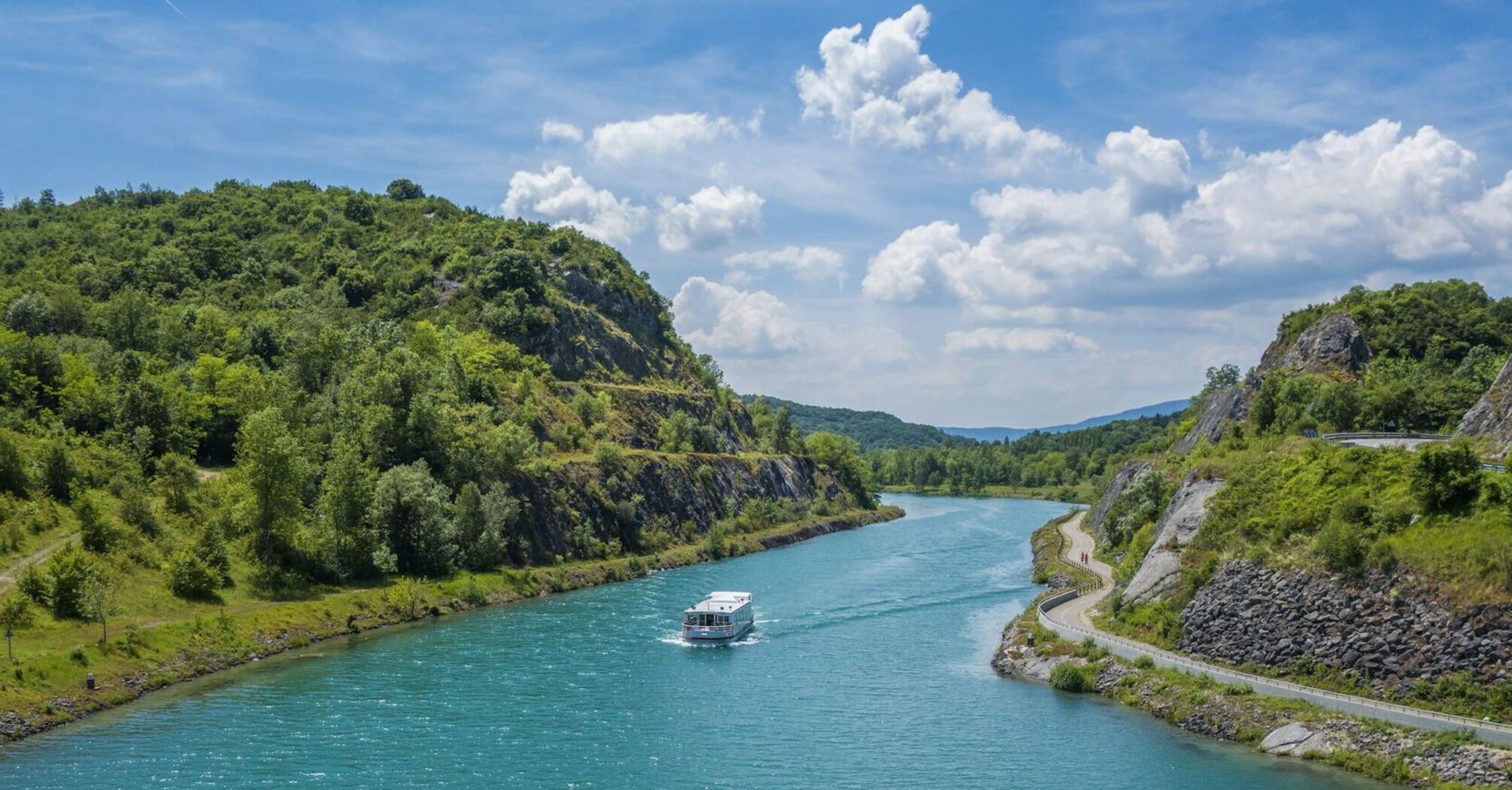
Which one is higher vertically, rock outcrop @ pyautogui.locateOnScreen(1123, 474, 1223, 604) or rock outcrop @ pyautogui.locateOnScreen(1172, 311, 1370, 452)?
rock outcrop @ pyautogui.locateOnScreen(1172, 311, 1370, 452)

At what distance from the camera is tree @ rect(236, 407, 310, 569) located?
84.8 meters

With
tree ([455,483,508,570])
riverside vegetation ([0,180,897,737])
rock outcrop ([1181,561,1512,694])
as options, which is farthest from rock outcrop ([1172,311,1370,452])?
tree ([455,483,508,570])

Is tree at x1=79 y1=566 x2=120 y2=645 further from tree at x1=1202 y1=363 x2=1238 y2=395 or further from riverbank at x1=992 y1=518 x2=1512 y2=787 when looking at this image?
tree at x1=1202 y1=363 x2=1238 y2=395

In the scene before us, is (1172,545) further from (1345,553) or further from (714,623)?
(714,623)

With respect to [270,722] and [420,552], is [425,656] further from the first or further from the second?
[420,552]

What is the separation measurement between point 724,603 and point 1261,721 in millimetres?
42795

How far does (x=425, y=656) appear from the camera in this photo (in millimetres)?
73625

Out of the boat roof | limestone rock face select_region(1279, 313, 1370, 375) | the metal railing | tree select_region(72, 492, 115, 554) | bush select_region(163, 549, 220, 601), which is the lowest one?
the metal railing

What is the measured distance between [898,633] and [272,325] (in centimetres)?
8960

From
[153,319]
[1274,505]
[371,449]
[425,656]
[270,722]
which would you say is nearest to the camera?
[270,722]

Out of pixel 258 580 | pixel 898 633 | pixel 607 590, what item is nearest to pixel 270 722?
pixel 258 580

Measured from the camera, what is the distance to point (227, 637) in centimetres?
7181

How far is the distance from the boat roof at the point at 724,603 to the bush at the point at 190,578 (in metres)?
35.0

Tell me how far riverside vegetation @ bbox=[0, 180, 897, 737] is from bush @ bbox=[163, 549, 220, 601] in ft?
0.59
